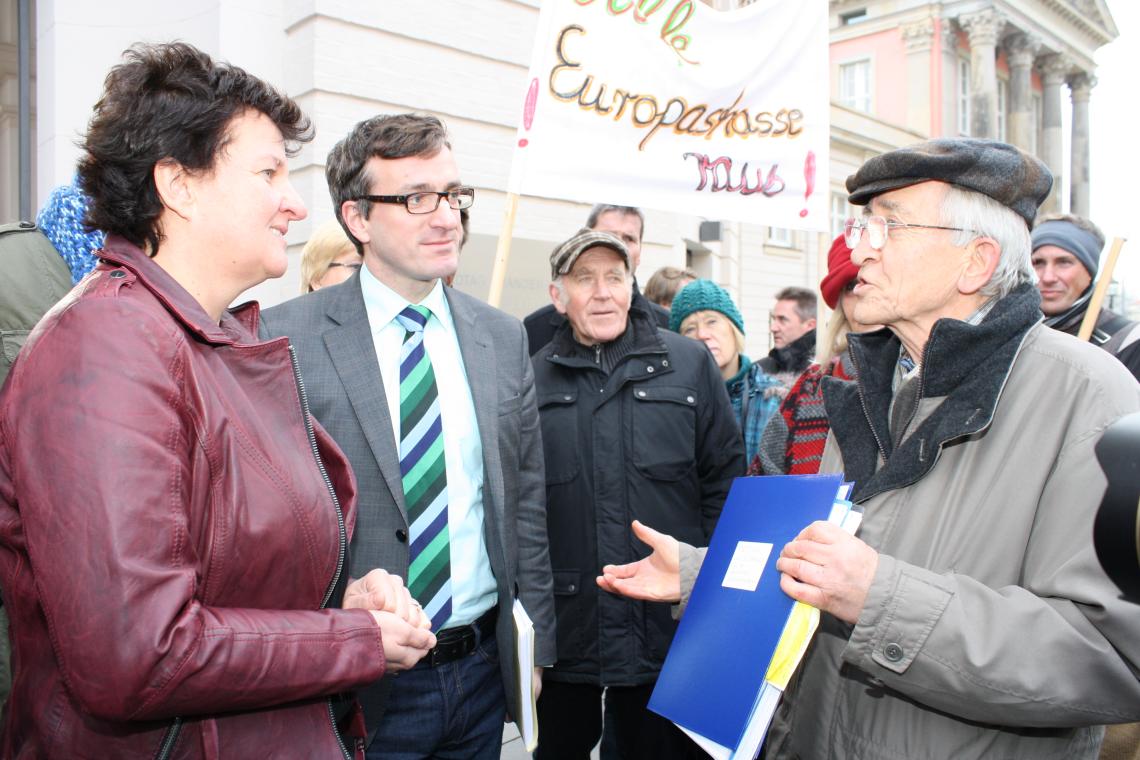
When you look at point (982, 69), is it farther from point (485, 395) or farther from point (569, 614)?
point (485, 395)

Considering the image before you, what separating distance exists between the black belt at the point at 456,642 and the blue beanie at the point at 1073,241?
3.50 metres

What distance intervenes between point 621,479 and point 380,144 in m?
1.39

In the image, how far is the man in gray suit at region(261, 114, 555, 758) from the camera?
87.1 inches

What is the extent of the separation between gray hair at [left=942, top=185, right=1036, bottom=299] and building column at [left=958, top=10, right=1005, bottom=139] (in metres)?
25.0

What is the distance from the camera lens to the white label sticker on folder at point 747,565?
1690mm

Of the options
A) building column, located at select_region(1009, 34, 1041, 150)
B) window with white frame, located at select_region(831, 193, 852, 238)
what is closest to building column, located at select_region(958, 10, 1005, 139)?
building column, located at select_region(1009, 34, 1041, 150)

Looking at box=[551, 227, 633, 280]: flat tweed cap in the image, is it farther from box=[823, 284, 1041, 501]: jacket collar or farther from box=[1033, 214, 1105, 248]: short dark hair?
box=[1033, 214, 1105, 248]: short dark hair

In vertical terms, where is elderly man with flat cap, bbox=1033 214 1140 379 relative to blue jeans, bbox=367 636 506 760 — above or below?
above

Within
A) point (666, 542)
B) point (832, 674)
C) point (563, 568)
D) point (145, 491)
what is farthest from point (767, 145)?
point (145, 491)

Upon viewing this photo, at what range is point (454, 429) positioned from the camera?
93.3 inches

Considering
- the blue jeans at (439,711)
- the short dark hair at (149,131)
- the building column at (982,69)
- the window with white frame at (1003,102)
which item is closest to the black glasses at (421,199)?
the short dark hair at (149,131)

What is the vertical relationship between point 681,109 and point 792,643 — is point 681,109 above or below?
above

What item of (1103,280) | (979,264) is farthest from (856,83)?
(979,264)

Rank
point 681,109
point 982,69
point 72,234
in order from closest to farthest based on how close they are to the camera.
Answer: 1. point 72,234
2. point 681,109
3. point 982,69
